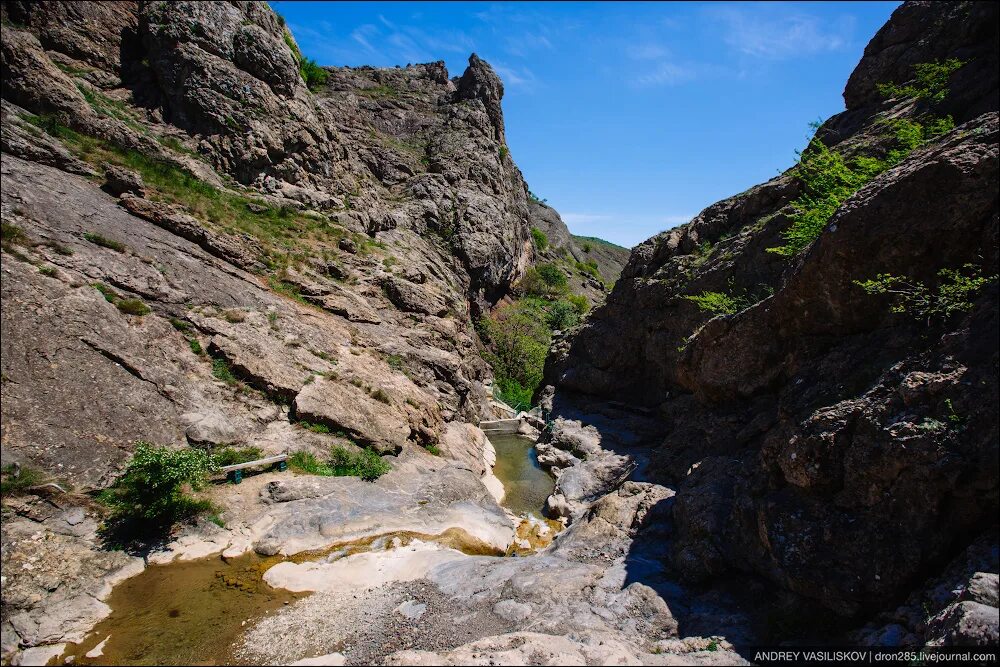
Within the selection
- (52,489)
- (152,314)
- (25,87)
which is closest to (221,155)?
(25,87)

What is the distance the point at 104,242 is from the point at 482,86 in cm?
5893

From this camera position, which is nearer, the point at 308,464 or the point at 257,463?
the point at 257,463

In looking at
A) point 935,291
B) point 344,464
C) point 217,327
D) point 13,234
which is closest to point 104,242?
point 13,234

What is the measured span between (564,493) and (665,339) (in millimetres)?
11884

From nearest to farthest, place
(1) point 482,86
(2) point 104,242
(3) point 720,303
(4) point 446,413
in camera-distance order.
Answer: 1. (2) point 104,242
2. (3) point 720,303
3. (4) point 446,413
4. (1) point 482,86

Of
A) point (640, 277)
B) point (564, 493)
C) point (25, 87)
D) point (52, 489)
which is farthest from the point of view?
point (640, 277)

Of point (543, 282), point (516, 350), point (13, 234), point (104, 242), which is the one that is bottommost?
point (516, 350)

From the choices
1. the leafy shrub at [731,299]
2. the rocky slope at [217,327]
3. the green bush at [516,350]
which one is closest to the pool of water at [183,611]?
the rocky slope at [217,327]

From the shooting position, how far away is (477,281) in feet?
176

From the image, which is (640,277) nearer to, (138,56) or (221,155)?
(221,155)

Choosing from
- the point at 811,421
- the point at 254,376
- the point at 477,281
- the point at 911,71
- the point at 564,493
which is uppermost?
the point at 911,71

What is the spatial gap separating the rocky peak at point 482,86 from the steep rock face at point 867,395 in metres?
54.7

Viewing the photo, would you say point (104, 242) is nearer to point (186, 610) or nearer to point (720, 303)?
point (186, 610)

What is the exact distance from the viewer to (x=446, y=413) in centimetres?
2538
